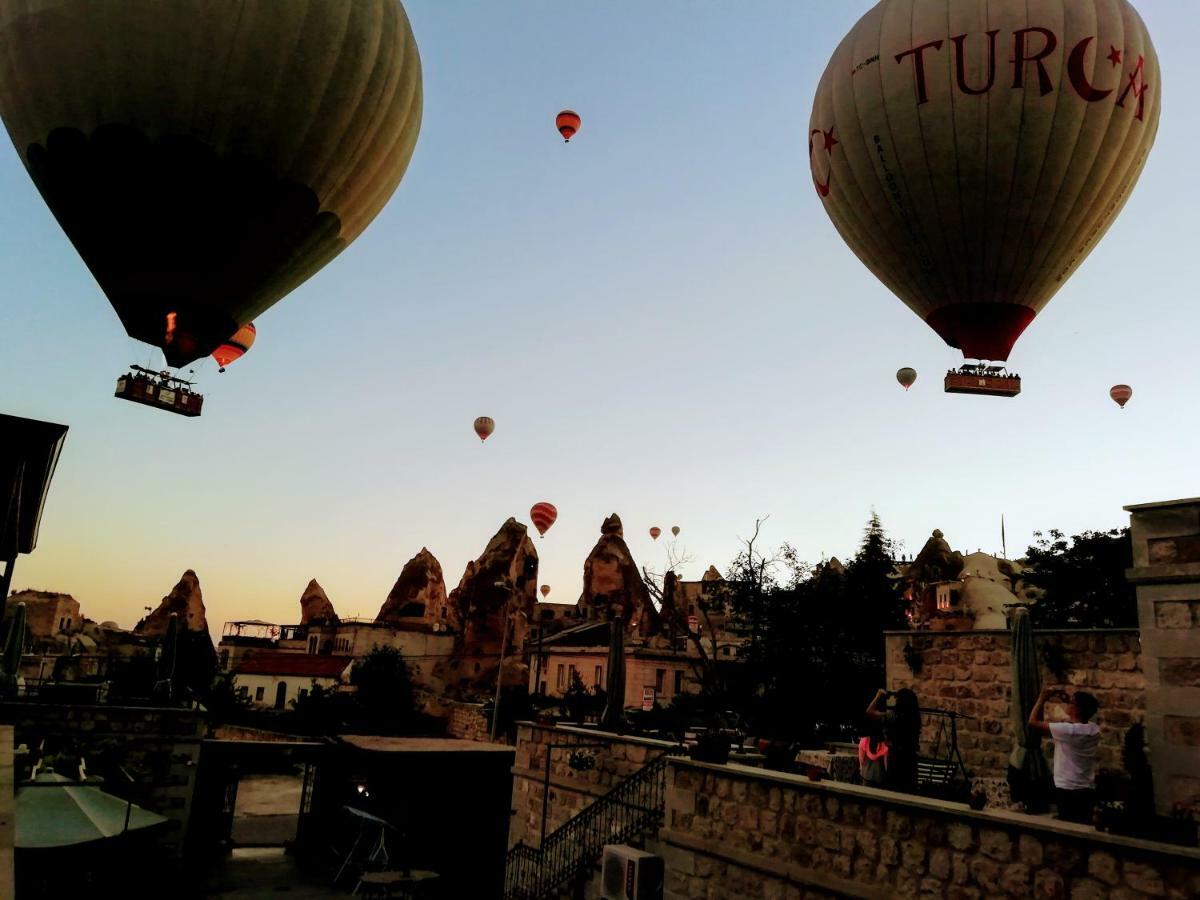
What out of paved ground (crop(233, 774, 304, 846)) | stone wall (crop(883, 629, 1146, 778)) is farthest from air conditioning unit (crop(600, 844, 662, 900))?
paved ground (crop(233, 774, 304, 846))

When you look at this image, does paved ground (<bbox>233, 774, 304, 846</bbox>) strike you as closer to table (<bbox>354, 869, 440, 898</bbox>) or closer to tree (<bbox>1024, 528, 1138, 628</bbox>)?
table (<bbox>354, 869, 440, 898</bbox>)

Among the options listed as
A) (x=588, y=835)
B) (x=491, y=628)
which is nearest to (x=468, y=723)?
(x=491, y=628)

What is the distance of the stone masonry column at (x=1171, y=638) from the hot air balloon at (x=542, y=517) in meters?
38.1

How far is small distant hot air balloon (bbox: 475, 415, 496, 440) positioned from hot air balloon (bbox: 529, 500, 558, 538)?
833cm

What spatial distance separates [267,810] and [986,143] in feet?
108

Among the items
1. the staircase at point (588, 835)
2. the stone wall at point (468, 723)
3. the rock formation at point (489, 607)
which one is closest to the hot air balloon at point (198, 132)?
the staircase at point (588, 835)

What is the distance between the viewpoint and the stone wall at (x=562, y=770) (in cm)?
1371

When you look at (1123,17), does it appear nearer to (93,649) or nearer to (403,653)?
(403,653)

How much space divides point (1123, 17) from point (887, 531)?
44774 millimetres

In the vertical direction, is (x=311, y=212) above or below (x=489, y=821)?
above

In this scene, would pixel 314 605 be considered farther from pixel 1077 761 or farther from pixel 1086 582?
pixel 1077 761

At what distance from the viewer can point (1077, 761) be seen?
762cm

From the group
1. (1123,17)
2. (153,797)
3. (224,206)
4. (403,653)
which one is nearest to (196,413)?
(224,206)

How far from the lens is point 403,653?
77.9 m
